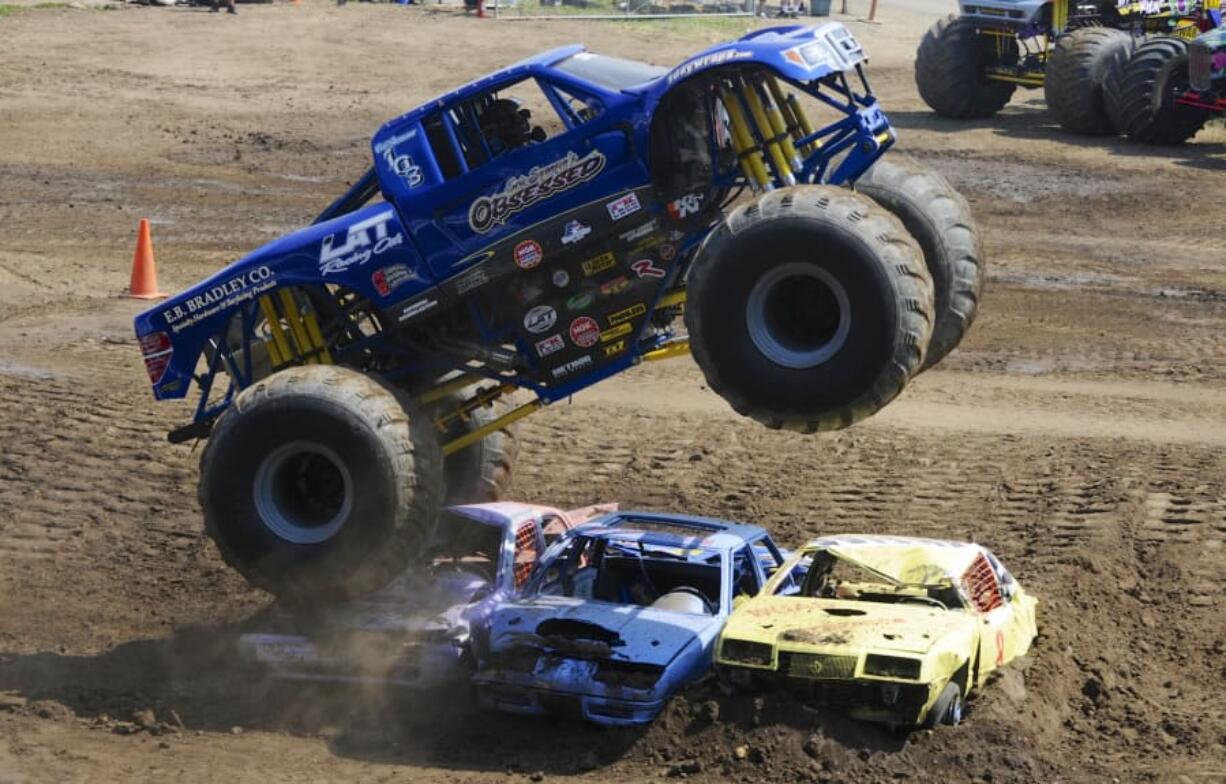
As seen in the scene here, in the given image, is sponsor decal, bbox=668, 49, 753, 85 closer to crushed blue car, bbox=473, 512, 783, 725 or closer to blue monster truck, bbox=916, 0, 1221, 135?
crushed blue car, bbox=473, 512, 783, 725

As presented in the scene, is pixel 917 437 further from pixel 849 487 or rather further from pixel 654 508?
pixel 654 508

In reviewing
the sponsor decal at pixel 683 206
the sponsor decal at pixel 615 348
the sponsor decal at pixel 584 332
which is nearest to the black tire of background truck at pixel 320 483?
the sponsor decal at pixel 584 332

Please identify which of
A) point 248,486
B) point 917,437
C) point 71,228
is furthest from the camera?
point 71,228

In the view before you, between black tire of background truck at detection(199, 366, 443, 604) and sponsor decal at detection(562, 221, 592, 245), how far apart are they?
A: 1.38m

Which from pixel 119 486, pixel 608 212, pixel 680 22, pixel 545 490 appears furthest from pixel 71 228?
pixel 680 22

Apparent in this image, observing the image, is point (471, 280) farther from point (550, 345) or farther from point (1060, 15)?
point (1060, 15)

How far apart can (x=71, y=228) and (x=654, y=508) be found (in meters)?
10.4

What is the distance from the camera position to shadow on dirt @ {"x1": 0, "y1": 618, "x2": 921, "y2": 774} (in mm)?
9336

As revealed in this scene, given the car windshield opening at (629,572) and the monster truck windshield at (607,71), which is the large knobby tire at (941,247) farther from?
the car windshield opening at (629,572)

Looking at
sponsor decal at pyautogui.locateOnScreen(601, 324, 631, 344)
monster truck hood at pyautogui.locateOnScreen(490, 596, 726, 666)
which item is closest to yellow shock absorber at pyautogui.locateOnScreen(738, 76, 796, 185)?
sponsor decal at pyautogui.locateOnScreen(601, 324, 631, 344)

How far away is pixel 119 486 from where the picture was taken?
14.2m

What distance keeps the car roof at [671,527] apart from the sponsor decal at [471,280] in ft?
5.11

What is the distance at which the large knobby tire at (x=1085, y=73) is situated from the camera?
80.2ft

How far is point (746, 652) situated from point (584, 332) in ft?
7.30
